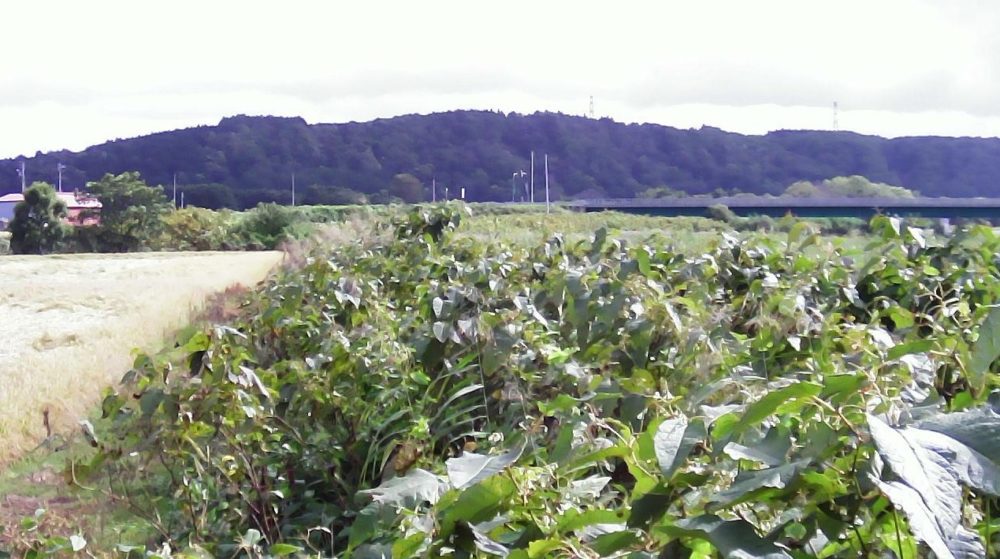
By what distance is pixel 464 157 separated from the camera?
39.9m

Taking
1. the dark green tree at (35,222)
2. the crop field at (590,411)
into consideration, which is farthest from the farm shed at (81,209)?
the crop field at (590,411)

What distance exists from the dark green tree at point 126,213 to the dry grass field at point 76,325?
21.5 metres

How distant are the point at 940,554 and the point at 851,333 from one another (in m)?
1.32

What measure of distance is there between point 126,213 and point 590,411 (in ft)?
142

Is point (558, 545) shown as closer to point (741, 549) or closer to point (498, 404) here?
point (741, 549)

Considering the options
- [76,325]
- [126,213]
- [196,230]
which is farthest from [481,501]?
[126,213]

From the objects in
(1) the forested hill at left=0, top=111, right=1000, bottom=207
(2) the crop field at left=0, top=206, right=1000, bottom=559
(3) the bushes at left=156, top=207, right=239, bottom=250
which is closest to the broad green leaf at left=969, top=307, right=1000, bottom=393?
(2) the crop field at left=0, top=206, right=1000, bottom=559

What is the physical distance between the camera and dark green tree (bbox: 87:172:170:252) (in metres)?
41.9

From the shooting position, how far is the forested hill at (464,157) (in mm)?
35688

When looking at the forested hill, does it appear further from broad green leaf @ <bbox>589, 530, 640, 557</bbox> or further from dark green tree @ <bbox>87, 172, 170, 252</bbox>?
broad green leaf @ <bbox>589, 530, 640, 557</bbox>

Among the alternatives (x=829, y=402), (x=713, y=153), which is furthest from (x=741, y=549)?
(x=713, y=153)

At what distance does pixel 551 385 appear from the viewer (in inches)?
96.7

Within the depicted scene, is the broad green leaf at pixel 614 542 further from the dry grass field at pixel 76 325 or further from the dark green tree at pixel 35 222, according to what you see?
the dark green tree at pixel 35 222

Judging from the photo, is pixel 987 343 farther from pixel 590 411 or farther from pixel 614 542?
pixel 590 411
